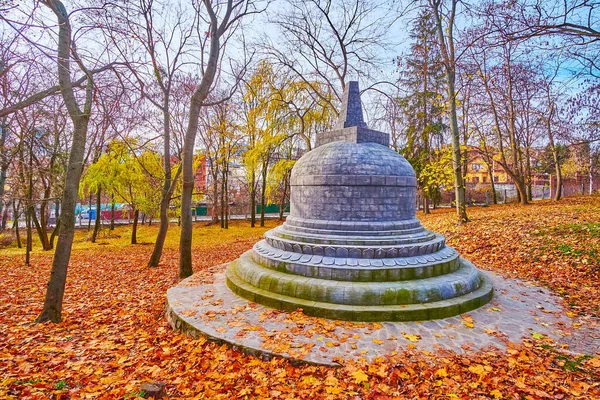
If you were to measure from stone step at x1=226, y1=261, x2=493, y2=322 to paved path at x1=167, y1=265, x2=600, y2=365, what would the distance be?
0.13m

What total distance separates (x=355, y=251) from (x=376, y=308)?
4.64 ft

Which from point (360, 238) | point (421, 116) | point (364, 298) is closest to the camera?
point (364, 298)

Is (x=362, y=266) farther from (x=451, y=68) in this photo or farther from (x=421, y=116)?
(x=421, y=116)

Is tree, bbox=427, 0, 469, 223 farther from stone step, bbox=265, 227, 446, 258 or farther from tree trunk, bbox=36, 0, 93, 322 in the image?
tree trunk, bbox=36, 0, 93, 322

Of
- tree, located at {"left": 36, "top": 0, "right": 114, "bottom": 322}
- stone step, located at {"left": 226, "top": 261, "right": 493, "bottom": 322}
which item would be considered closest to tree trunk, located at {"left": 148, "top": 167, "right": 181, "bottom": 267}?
tree, located at {"left": 36, "top": 0, "right": 114, "bottom": 322}

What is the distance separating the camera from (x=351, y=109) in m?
8.95

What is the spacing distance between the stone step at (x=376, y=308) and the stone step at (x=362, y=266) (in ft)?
2.21

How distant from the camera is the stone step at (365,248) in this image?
6.72 meters

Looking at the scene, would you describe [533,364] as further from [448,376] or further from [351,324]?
[351,324]

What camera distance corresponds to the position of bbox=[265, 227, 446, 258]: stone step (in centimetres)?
672

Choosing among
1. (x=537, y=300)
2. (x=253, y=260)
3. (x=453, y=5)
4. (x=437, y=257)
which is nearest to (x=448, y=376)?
(x=437, y=257)

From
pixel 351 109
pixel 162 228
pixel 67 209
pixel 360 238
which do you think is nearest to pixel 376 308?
pixel 360 238

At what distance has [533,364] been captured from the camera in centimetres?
416

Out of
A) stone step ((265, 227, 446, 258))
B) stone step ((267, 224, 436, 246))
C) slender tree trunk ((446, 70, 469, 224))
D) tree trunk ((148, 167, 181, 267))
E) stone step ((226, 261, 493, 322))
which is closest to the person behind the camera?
stone step ((226, 261, 493, 322))
